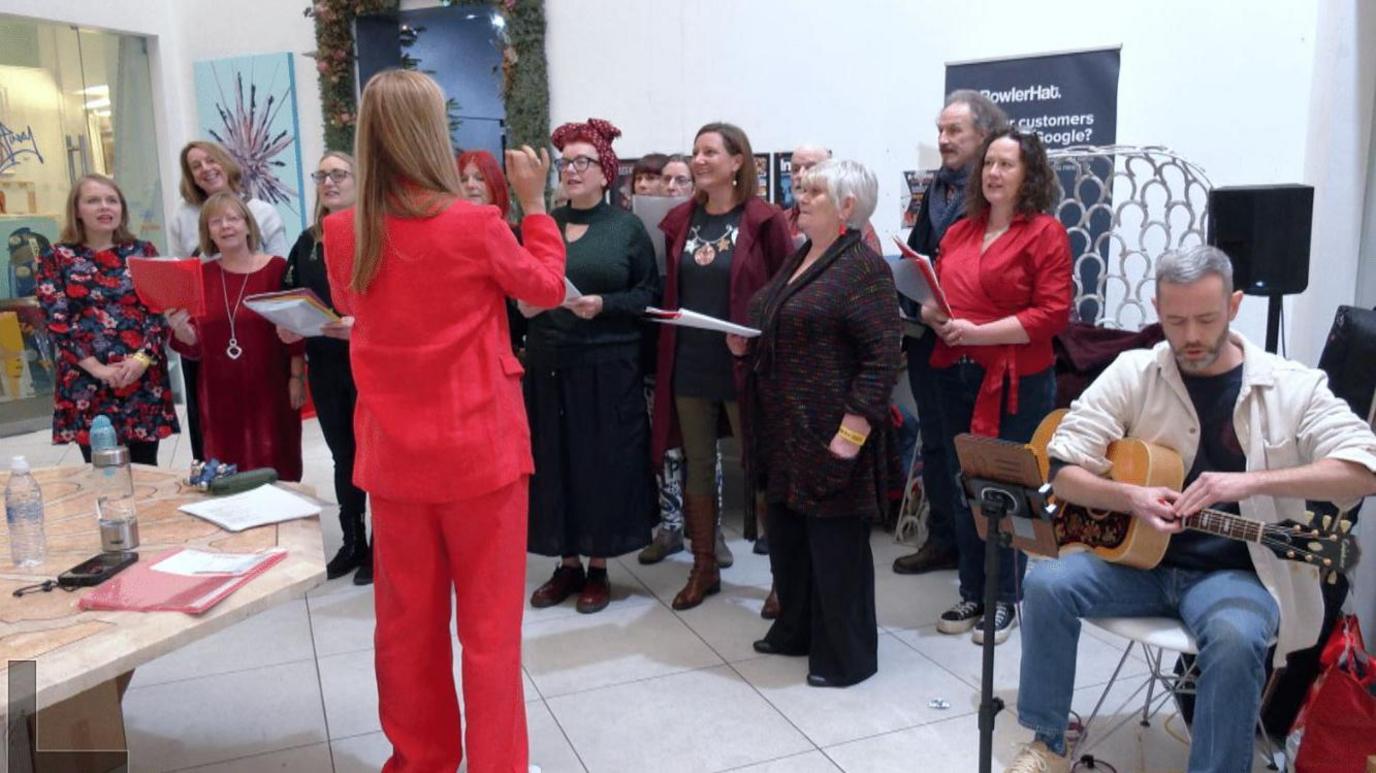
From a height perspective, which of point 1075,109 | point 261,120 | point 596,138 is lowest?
point 596,138

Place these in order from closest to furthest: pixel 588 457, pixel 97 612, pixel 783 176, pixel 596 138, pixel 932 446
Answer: pixel 97 612, pixel 596 138, pixel 588 457, pixel 932 446, pixel 783 176

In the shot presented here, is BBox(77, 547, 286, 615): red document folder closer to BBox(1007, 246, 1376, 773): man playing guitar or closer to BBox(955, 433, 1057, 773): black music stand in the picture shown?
BBox(955, 433, 1057, 773): black music stand

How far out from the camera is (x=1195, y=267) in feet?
7.84

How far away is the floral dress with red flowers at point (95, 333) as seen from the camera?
3.93 meters

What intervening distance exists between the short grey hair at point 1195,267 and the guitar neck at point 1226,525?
510 millimetres

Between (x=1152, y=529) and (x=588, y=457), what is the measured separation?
6.20ft

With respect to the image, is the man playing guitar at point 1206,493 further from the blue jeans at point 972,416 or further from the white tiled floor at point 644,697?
the blue jeans at point 972,416

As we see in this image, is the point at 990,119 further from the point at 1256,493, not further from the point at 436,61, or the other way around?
the point at 436,61

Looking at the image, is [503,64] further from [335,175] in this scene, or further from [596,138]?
[596,138]

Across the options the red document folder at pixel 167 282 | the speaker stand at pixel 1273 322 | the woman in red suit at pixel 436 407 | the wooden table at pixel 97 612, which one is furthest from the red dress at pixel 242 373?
the speaker stand at pixel 1273 322

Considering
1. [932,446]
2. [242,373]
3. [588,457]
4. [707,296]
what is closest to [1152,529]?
[932,446]

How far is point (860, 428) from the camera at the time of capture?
2971 mm

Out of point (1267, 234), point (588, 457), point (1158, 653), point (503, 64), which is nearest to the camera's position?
point (1158, 653)

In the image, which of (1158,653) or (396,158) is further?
(1158,653)
